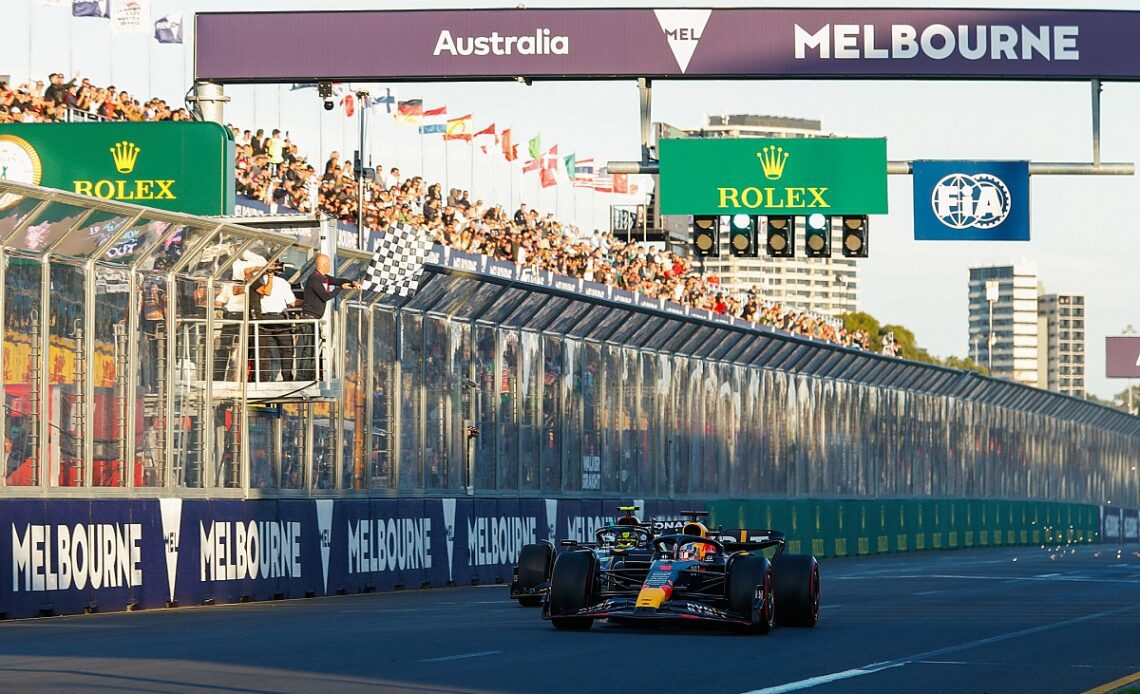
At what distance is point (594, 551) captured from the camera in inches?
709

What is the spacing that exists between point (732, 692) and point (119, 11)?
26.2 m

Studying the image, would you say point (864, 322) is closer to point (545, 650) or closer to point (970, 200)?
point (970, 200)

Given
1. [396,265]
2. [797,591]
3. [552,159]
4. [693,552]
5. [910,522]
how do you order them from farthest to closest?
[552,159], [910,522], [396,265], [797,591], [693,552]

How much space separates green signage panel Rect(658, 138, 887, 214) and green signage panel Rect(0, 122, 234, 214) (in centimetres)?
632

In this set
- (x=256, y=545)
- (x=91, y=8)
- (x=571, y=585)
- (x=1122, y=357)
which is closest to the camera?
(x=571, y=585)

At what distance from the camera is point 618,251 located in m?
47.5

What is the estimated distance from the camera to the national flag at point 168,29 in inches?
1420

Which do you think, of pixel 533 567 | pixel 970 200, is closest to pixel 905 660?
pixel 533 567

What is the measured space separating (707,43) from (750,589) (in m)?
10.4

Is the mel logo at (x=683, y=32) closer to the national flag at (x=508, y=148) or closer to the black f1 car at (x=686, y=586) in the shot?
the black f1 car at (x=686, y=586)

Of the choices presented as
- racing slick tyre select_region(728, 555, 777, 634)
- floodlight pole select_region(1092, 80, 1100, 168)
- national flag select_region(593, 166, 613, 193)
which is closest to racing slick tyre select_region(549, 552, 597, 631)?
racing slick tyre select_region(728, 555, 777, 634)

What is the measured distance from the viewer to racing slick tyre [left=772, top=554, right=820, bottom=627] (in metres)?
17.3

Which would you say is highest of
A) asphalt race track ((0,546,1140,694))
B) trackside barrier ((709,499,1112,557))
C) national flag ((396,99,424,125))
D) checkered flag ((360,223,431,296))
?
national flag ((396,99,424,125))

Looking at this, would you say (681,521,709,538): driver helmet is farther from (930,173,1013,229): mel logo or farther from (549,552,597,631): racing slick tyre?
(930,173,1013,229): mel logo
